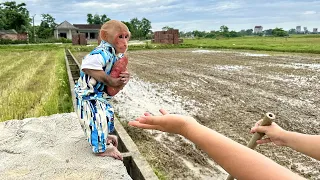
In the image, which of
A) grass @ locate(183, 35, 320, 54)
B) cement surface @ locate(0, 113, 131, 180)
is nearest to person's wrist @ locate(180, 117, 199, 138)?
cement surface @ locate(0, 113, 131, 180)

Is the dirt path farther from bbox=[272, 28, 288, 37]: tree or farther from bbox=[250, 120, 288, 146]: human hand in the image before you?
bbox=[272, 28, 288, 37]: tree

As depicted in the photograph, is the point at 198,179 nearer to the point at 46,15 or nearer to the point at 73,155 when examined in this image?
the point at 73,155

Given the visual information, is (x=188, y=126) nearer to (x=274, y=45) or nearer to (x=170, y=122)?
(x=170, y=122)

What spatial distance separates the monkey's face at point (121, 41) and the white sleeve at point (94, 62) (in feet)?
0.67

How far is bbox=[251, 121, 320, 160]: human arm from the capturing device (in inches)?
57.1

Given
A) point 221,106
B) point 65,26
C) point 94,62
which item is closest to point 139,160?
point 94,62

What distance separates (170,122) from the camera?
1086mm

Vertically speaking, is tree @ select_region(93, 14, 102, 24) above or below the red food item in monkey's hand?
above

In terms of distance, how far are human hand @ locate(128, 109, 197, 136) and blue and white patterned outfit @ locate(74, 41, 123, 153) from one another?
1685mm

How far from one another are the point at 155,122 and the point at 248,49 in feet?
89.2

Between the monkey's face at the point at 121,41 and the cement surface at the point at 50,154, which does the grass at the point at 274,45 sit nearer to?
the cement surface at the point at 50,154

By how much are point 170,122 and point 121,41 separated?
1.85 m

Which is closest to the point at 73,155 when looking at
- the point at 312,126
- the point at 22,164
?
the point at 22,164

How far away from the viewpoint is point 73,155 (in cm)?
307
